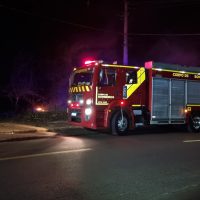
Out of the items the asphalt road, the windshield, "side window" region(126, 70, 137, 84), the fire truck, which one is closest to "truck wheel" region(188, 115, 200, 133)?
the fire truck

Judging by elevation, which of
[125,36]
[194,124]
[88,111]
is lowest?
[194,124]

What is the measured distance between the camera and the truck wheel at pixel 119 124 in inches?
635

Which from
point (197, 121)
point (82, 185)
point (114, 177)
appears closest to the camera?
point (82, 185)

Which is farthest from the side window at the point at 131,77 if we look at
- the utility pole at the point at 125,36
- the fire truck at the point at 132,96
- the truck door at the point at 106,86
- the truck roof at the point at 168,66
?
the utility pole at the point at 125,36

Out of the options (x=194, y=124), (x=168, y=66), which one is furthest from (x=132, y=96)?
(x=194, y=124)

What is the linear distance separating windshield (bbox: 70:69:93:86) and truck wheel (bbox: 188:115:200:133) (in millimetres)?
5591

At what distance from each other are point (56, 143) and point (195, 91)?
8.53m

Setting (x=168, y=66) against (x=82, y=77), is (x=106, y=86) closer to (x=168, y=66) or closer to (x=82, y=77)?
(x=82, y=77)

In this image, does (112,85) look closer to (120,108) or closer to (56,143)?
(120,108)

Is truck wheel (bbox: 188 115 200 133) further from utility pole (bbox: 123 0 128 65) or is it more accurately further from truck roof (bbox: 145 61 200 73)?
utility pole (bbox: 123 0 128 65)

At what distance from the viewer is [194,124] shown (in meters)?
19.1

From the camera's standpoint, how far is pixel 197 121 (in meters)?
19.2

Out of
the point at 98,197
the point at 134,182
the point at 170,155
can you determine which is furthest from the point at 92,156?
the point at 98,197

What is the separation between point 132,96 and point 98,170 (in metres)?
8.20
